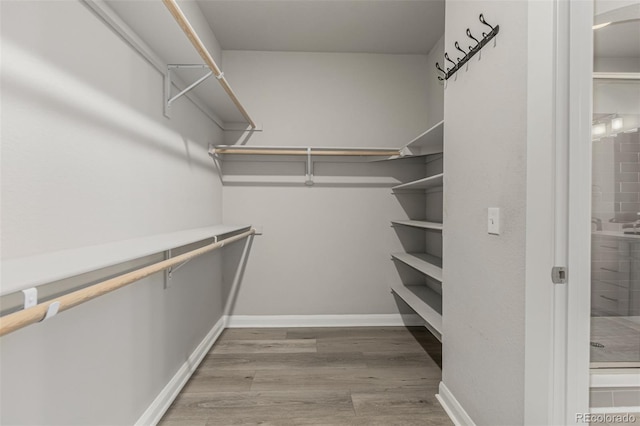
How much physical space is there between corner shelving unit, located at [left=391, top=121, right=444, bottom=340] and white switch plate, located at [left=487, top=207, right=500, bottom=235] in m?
0.61

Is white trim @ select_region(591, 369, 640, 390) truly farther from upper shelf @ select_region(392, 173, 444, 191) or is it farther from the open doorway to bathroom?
upper shelf @ select_region(392, 173, 444, 191)

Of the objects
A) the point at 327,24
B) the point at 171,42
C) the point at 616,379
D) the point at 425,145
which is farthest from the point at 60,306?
the point at 327,24

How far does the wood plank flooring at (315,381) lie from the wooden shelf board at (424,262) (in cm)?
A: 65

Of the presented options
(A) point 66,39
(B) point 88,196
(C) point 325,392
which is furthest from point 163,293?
(A) point 66,39

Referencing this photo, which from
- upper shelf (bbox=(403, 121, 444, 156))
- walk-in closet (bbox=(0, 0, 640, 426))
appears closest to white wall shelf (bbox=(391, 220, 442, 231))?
walk-in closet (bbox=(0, 0, 640, 426))

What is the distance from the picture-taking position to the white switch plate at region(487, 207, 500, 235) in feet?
4.12

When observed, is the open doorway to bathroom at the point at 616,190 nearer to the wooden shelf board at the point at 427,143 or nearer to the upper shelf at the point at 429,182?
the upper shelf at the point at 429,182

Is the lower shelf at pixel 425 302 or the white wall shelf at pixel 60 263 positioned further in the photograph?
the lower shelf at pixel 425 302

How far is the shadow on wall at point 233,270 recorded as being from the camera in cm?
287

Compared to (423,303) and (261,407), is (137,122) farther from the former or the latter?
(423,303)

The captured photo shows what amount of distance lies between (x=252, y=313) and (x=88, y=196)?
2.02m

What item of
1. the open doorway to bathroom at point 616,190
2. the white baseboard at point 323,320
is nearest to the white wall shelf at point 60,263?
the open doorway to bathroom at point 616,190

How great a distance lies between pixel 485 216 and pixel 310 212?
1.72 m

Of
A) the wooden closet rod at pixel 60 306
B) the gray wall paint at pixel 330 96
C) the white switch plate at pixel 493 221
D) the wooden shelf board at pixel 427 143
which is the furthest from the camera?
the gray wall paint at pixel 330 96
